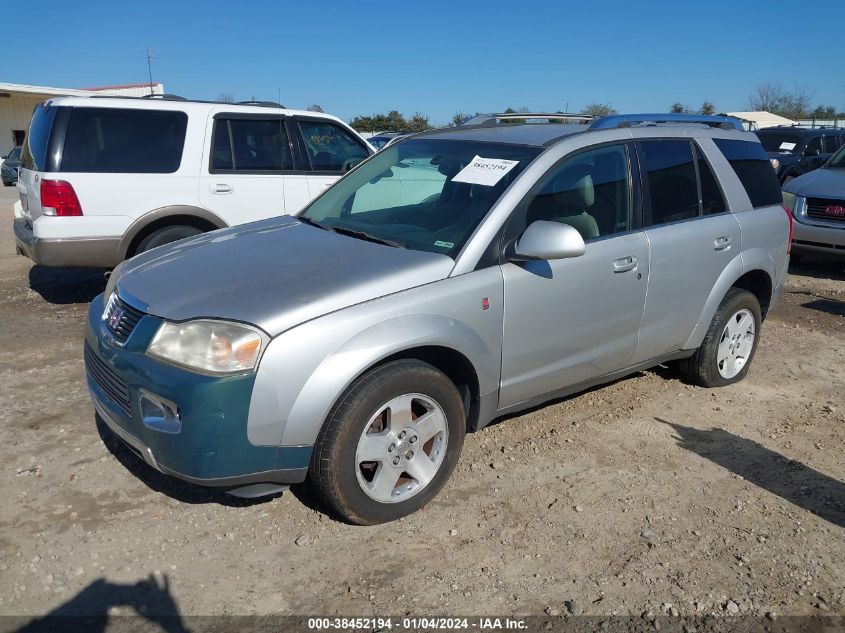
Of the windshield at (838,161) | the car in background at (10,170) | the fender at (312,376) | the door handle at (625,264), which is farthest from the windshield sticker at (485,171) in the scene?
the car in background at (10,170)

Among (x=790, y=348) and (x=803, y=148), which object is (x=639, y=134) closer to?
(x=790, y=348)

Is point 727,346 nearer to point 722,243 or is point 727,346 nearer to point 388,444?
point 722,243

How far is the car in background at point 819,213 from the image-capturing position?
28.8ft

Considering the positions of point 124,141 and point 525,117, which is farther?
point 124,141

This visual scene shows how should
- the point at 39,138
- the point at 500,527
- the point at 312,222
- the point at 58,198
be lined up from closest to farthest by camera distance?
the point at 500,527 → the point at 312,222 → the point at 58,198 → the point at 39,138

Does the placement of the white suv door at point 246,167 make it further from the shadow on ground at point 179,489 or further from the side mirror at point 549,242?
the side mirror at point 549,242

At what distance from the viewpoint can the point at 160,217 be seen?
6480 millimetres

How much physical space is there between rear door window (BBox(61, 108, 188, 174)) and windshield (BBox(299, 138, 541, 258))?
2.75m

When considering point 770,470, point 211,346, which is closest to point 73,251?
point 211,346

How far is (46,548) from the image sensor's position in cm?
306

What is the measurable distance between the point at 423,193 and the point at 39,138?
4.15m

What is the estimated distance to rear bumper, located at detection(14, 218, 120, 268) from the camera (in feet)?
20.1

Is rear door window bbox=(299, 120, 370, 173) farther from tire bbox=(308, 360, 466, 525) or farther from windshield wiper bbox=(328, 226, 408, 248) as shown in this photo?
tire bbox=(308, 360, 466, 525)

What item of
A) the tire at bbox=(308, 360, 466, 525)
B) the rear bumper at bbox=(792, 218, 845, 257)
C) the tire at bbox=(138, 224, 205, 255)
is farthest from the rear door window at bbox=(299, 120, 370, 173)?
the rear bumper at bbox=(792, 218, 845, 257)
